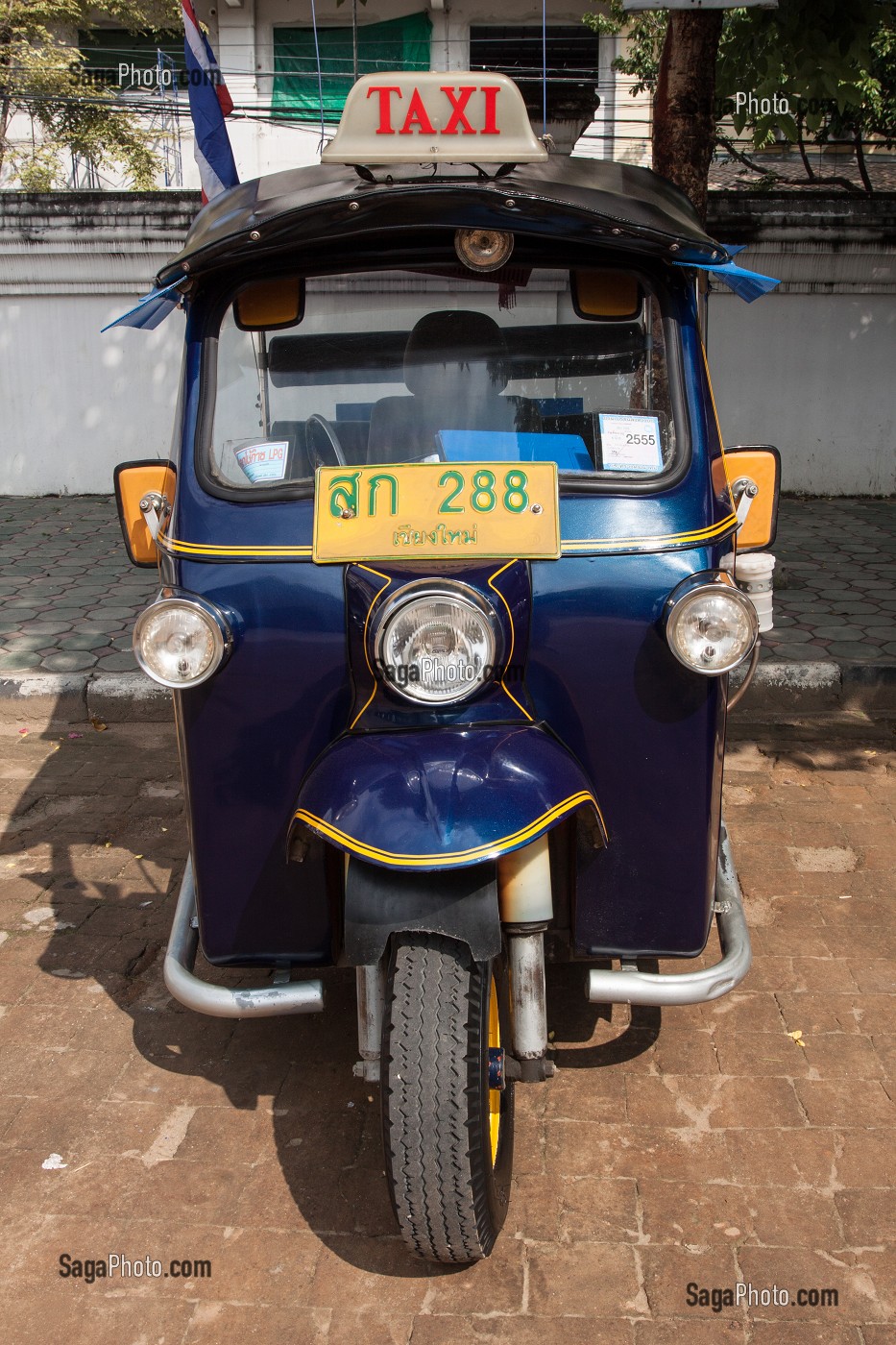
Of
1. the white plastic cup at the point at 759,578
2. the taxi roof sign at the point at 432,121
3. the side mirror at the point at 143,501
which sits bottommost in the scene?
the white plastic cup at the point at 759,578

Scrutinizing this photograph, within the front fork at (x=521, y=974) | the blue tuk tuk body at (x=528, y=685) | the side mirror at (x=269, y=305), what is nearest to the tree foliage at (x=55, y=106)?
the side mirror at (x=269, y=305)

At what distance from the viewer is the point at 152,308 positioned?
9.81 feet

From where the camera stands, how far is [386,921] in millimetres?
2188

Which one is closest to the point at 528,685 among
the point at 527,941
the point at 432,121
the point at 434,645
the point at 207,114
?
the point at 434,645

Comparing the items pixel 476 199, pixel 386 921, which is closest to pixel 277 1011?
pixel 386 921

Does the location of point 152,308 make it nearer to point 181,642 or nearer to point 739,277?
point 181,642

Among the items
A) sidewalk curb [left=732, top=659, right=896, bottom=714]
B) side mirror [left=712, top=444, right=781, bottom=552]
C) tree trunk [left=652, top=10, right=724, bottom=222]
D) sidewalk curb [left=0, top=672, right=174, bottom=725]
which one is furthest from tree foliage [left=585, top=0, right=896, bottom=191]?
sidewalk curb [left=0, top=672, right=174, bottom=725]

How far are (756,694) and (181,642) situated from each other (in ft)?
11.9

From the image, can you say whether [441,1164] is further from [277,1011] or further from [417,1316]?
[277,1011]

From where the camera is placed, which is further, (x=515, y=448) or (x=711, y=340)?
(x=711, y=340)

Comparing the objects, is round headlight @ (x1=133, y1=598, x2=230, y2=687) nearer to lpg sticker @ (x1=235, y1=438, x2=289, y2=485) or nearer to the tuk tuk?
the tuk tuk

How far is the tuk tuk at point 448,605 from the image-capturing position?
86.8 inches

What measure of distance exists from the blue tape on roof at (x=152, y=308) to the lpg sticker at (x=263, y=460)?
39 centimetres

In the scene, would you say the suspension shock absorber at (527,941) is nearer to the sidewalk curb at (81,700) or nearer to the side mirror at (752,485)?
the side mirror at (752,485)
